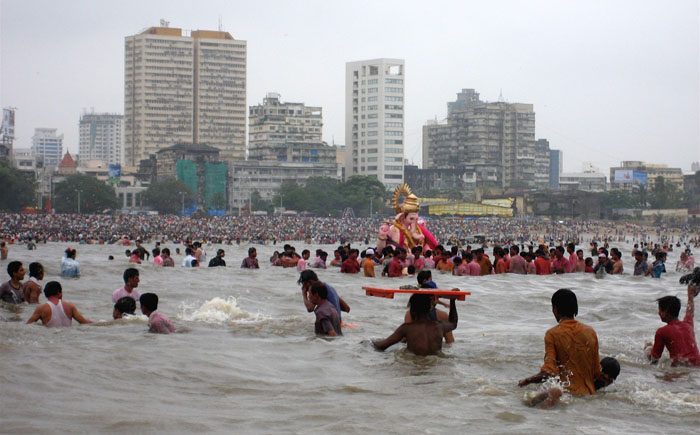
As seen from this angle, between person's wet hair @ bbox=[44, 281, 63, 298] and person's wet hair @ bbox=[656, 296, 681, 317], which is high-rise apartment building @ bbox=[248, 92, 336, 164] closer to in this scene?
person's wet hair @ bbox=[44, 281, 63, 298]

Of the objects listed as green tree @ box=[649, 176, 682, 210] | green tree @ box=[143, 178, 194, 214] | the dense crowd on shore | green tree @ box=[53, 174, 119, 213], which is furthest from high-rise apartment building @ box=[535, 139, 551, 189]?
green tree @ box=[53, 174, 119, 213]

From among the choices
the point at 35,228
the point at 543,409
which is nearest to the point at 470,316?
the point at 543,409

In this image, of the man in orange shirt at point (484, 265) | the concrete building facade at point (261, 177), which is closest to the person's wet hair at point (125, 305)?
the man in orange shirt at point (484, 265)

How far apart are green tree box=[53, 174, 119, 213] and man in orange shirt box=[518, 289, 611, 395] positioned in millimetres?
94595

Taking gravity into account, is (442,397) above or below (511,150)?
below

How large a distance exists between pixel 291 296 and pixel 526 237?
64.5 metres

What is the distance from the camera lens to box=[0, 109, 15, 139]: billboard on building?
132 metres

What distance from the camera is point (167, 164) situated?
131m

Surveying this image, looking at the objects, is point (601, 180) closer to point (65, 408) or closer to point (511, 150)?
point (511, 150)

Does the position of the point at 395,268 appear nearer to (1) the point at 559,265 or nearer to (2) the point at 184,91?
(1) the point at 559,265

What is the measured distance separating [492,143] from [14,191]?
88867 mm

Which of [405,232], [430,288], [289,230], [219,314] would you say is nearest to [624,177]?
[289,230]

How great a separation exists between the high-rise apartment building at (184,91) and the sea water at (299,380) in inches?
5877

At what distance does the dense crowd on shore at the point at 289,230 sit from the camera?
63394mm
